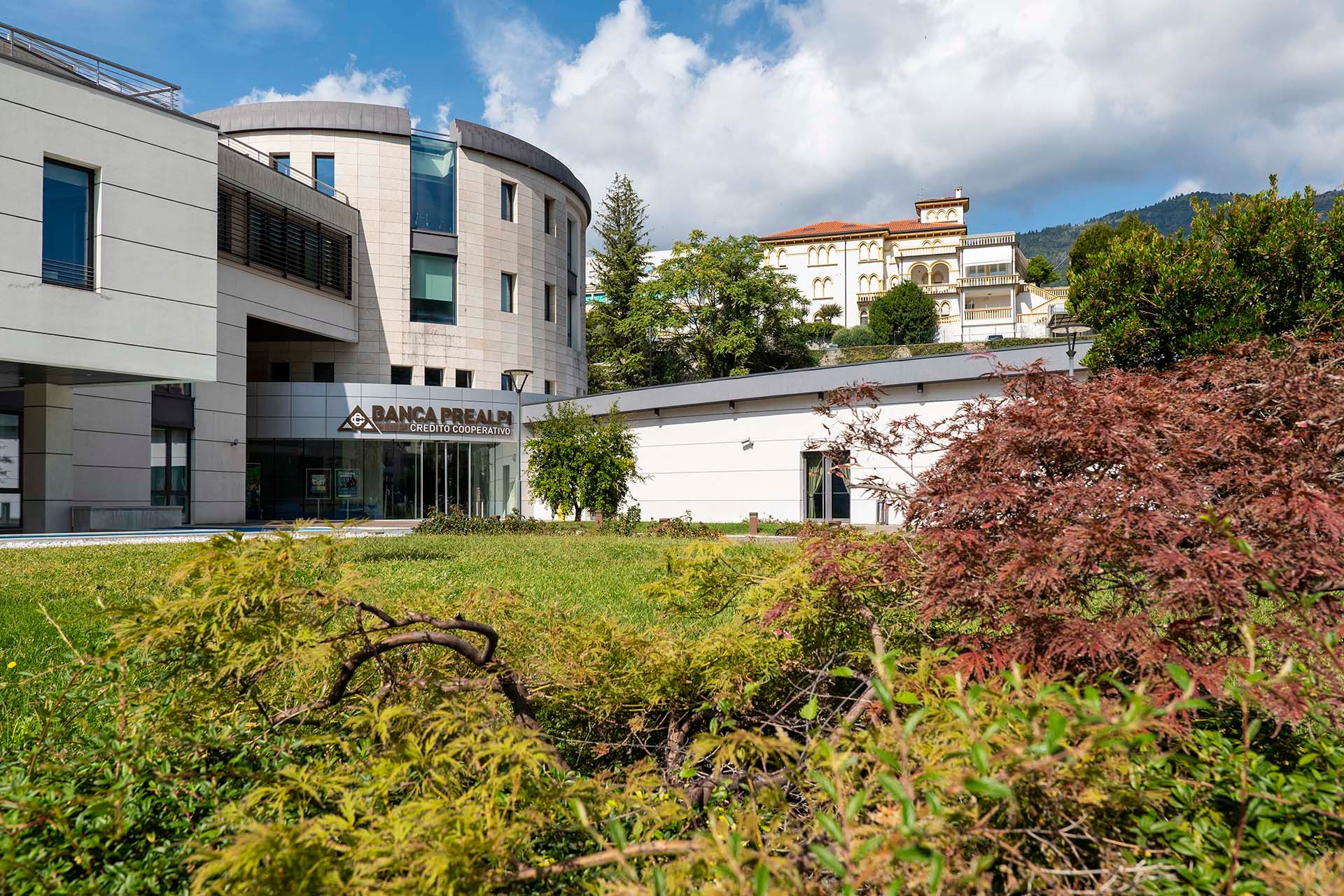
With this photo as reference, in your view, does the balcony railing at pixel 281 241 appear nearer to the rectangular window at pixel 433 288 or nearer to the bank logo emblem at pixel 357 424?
the rectangular window at pixel 433 288

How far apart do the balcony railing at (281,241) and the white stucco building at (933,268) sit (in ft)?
160

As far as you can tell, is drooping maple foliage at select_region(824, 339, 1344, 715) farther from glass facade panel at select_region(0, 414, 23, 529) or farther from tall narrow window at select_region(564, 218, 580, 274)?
tall narrow window at select_region(564, 218, 580, 274)

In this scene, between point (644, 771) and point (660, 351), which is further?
point (660, 351)

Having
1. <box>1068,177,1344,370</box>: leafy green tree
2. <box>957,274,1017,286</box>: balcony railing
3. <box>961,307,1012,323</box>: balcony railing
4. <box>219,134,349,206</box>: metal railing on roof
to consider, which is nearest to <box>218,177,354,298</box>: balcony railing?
<box>219,134,349,206</box>: metal railing on roof

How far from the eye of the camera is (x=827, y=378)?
74.9 ft

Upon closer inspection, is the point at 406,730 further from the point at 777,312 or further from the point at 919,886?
the point at 777,312

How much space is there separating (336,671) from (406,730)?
907 mm

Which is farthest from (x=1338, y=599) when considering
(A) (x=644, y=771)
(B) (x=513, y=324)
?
(B) (x=513, y=324)

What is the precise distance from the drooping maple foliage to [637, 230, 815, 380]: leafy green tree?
42.7 metres

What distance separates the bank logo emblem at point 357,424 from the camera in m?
28.9

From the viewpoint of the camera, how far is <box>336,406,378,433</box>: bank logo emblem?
28.9 metres

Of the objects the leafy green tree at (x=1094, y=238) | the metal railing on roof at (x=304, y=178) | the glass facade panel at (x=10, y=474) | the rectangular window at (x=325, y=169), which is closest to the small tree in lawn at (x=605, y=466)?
the glass facade panel at (x=10, y=474)

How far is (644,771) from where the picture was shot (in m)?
2.46

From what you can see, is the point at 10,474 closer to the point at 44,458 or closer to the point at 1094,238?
the point at 44,458
